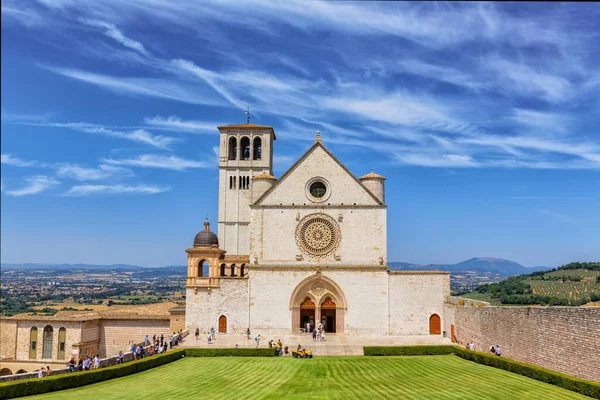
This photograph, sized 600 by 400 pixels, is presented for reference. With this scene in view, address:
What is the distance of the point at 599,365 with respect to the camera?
21.1 metres

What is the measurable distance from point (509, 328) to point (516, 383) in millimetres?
5659

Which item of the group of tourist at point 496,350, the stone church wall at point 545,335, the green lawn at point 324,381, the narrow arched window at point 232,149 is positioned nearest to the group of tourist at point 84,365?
the green lawn at point 324,381

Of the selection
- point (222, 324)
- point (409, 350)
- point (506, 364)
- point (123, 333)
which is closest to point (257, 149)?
point (222, 324)

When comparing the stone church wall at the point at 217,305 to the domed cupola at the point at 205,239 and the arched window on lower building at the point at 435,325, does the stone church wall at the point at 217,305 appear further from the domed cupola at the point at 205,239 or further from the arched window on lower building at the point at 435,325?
the arched window on lower building at the point at 435,325

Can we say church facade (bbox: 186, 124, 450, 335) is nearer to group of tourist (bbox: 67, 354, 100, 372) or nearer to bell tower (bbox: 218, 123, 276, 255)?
bell tower (bbox: 218, 123, 276, 255)

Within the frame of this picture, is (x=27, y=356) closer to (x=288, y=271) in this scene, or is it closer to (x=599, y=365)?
(x=288, y=271)

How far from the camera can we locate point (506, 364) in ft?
89.3

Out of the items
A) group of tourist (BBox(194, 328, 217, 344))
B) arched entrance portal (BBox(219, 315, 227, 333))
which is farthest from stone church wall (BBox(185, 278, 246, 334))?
group of tourist (BBox(194, 328, 217, 344))

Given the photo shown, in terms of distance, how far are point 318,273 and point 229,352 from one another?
10.1 metres

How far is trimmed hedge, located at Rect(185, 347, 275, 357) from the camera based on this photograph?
111 ft

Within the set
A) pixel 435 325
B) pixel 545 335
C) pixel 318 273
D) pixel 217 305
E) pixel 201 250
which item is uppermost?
pixel 201 250

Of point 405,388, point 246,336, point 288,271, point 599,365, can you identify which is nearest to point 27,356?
point 246,336

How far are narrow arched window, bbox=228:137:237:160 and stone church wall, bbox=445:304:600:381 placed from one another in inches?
1170

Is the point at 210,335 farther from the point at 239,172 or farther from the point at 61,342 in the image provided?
the point at 239,172
